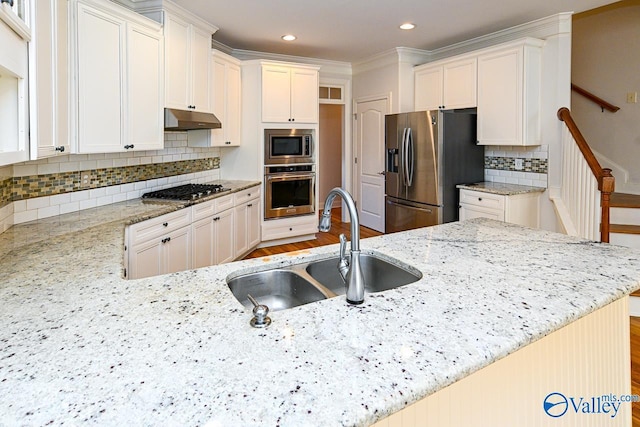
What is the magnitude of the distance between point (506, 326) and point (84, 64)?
8.96 ft

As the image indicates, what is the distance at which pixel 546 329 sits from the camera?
1044 mm

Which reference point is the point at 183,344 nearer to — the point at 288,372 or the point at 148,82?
the point at 288,372

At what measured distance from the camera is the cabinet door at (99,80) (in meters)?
2.51

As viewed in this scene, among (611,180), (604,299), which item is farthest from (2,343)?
(611,180)

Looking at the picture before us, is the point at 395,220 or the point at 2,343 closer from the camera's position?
the point at 2,343

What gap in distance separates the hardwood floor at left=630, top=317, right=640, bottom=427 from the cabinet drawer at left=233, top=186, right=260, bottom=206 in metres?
3.45

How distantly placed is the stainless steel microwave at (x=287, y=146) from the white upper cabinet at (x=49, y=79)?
264 centimetres

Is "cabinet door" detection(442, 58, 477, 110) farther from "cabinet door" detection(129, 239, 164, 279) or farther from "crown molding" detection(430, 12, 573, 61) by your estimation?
"cabinet door" detection(129, 239, 164, 279)

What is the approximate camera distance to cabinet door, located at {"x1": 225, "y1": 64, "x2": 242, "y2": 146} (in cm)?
457

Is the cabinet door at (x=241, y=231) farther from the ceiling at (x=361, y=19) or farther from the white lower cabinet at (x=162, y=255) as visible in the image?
the ceiling at (x=361, y=19)

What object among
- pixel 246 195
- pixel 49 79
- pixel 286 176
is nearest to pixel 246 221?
pixel 246 195

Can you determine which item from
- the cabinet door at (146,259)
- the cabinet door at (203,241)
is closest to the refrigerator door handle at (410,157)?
the cabinet door at (203,241)

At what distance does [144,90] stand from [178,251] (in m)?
1.26

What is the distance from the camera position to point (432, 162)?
14.2 feet
